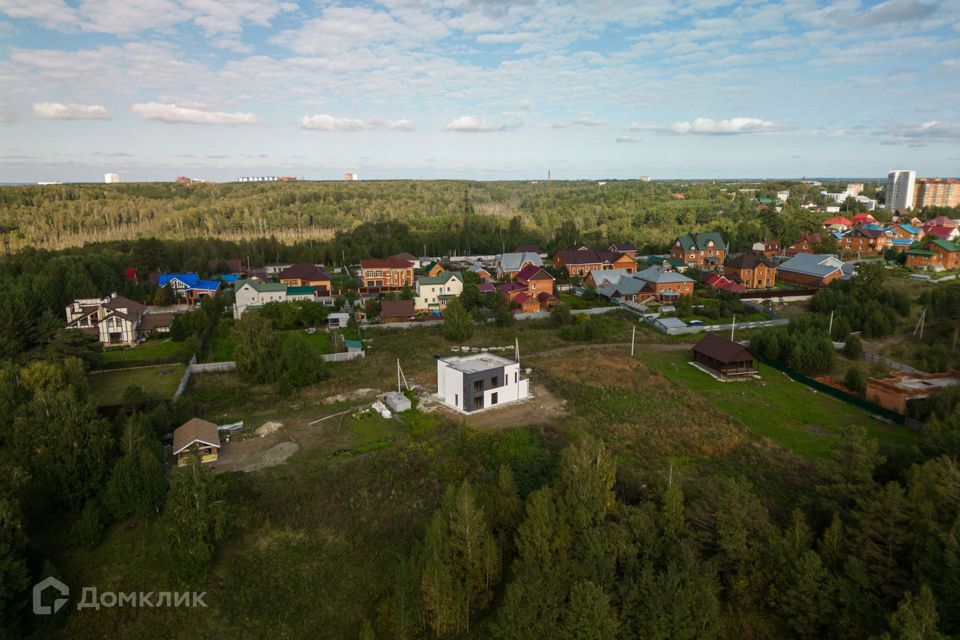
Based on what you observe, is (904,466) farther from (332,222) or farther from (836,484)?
(332,222)

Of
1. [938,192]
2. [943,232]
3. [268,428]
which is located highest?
[938,192]

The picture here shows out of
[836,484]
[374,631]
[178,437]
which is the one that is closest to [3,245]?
[178,437]

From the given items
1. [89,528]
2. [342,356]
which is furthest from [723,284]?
[89,528]

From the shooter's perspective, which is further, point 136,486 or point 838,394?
point 838,394

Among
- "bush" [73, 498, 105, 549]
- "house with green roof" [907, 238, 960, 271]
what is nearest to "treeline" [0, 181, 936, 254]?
"house with green roof" [907, 238, 960, 271]

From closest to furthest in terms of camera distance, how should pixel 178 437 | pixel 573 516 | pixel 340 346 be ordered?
pixel 573 516 < pixel 178 437 < pixel 340 346

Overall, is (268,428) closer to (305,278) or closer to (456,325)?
(456,325)

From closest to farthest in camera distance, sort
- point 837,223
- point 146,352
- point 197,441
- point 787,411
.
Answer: point 197,441 → point 787,411 → point 146,352 → point 837,223
